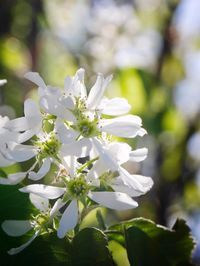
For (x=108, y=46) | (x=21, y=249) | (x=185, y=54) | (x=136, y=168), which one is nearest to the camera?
(x=21, y=249)

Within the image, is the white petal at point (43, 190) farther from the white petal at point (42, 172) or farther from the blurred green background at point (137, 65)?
the blurred green background at point (137, 65)

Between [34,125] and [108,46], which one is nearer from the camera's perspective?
Result: [34,125]

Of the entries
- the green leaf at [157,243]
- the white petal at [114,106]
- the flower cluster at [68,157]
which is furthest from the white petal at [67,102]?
the green leaf at [157,243]

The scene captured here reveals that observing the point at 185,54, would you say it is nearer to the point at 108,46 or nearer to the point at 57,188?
the point at 108,46

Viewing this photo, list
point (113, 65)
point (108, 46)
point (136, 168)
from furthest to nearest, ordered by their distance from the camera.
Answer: point (108, 46) < point (113, 65) < point (136, 168)

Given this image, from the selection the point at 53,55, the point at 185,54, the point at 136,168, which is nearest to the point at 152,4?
the point at 185,54

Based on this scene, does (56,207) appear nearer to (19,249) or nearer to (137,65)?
(19,249)

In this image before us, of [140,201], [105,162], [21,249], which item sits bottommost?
[140,201]
